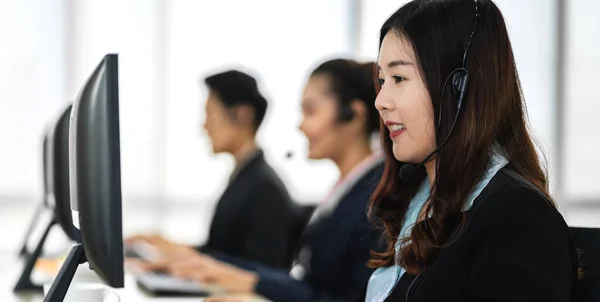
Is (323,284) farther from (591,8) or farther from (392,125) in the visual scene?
(591,8)

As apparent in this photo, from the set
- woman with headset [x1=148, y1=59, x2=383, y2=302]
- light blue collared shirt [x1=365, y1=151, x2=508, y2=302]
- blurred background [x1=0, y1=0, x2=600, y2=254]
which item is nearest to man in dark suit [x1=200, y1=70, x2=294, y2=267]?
woman with headset [x1=148, y1=59, x2=383, y2=302]

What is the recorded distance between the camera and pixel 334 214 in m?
1.83

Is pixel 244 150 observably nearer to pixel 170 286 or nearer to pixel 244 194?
pixel 244 194

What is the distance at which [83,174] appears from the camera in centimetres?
106

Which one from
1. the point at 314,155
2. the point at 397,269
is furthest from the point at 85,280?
the point at 397,269

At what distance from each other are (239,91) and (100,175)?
1.61 meters

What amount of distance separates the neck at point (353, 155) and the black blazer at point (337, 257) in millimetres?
162

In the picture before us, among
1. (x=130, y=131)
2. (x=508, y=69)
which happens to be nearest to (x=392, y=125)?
(x=508, y=69)

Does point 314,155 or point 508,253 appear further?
→ point 314,155

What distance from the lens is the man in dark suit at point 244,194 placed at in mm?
2355

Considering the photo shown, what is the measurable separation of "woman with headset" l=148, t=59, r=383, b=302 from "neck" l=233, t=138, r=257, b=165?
1.68 ft

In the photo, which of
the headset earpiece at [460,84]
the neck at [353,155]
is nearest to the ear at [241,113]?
the neck at [353,155]

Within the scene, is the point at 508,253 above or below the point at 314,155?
above

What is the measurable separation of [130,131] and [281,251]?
1.68 metres
